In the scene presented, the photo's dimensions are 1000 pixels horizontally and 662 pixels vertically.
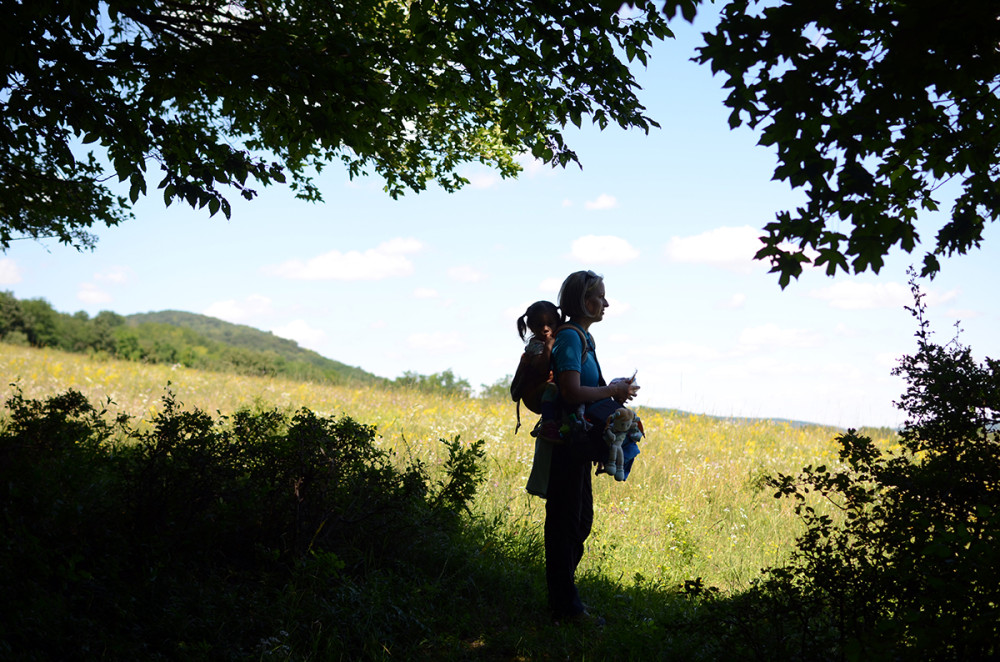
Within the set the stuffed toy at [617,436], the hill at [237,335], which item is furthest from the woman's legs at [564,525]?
the hill at [237,335]

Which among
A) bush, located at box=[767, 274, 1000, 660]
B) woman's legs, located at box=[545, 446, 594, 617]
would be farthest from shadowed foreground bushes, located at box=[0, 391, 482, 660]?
bush, located at box=[767, 274, 1000, 660]

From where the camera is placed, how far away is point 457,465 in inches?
247

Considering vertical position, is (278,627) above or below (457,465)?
below

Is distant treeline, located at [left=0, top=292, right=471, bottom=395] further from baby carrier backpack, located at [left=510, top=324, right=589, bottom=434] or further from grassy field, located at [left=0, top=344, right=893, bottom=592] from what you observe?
baby carrier backpack, located at [left=510, top=324, right=589, bottom=434]

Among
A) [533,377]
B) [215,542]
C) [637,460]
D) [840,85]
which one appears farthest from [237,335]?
[840,85]

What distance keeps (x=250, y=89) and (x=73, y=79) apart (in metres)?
1.36

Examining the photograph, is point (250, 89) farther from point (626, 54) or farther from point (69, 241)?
point (69, 241)

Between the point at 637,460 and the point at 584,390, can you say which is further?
the point at 637,460

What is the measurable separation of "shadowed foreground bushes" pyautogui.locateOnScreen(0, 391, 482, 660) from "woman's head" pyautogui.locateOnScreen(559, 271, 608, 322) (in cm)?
180

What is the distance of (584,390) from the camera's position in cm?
493

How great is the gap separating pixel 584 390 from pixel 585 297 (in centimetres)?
73

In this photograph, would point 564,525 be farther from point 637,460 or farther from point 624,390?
point 637,460

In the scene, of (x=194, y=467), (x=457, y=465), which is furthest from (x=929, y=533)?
(x=194, y=467)

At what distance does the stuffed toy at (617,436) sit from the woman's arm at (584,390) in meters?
0.13
